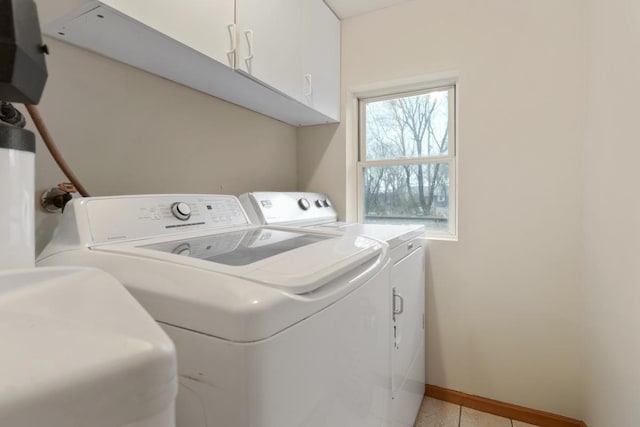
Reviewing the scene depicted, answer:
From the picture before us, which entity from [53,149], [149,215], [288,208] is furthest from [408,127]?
[53,149]

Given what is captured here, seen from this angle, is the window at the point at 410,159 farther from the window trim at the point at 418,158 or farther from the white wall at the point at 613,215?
the white wall at the point at 613,215

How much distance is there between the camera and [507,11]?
175 cm

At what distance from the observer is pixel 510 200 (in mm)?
1764

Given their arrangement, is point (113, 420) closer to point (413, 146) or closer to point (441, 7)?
point (413, 146)

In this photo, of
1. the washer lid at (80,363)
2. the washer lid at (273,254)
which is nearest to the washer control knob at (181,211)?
the washer lid at (273,254)

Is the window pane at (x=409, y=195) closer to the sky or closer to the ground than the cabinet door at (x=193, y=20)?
closer to the ground

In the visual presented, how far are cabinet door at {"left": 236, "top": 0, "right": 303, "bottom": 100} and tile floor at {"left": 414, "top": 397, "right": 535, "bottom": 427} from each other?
1916 mm

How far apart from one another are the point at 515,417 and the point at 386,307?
138 centimetres

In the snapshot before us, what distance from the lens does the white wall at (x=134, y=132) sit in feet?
3.50

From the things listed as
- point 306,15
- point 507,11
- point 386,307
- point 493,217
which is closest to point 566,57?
point 507,11

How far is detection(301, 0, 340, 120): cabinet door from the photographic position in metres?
1.76

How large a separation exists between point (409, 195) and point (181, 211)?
1.54 meters

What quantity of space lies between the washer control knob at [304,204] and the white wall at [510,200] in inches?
31.8

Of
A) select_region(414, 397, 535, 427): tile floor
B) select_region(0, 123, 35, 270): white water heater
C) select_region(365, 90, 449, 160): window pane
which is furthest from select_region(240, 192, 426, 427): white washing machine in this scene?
select_region(0, 123, 35, 270): white water heater
